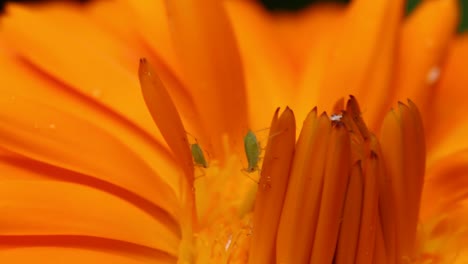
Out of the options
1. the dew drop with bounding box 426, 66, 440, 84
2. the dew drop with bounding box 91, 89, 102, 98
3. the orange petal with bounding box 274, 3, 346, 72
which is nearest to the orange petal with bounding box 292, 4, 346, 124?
the orange petal with bounding box 274, 3, 346, 72

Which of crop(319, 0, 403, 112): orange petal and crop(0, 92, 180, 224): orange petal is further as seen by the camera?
crop(319, 0, 403, 112): orange petal

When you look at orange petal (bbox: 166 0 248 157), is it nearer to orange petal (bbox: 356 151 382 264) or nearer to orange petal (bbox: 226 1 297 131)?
orange petal (bbox: 226 1 297 131)

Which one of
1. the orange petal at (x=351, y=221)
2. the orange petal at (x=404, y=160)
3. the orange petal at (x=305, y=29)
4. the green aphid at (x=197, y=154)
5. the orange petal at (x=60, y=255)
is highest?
the orange petal at (x=305, y=29)

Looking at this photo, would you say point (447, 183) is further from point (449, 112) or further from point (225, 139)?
point (225, 139)

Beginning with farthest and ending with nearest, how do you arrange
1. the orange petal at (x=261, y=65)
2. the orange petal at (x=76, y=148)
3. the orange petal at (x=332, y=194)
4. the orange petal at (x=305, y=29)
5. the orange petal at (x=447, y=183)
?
the orange petal at (x=305, y=29) → the orange petal at (x=261, y=65) → the orange petal at (x=447, y=183) → the orange petal at (x=76, y=148) → the orange petal at (x=332, y=194)

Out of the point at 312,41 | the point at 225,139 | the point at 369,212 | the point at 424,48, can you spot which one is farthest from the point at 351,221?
the point at 312,41

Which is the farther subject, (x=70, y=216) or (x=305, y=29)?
(x=305, y=29)

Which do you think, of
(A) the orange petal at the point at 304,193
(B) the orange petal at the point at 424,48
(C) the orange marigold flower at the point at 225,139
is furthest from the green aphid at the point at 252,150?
(B) the orange petal at the point at 424,48

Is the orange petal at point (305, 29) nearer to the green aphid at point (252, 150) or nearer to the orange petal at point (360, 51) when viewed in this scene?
the orange petal at point (360, 51)
